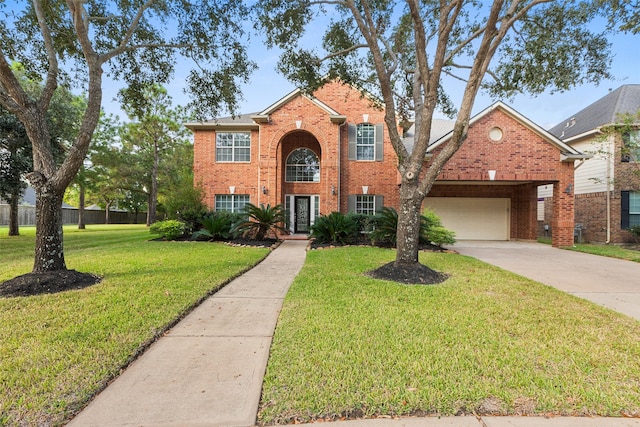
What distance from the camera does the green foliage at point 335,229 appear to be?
34.4 feet

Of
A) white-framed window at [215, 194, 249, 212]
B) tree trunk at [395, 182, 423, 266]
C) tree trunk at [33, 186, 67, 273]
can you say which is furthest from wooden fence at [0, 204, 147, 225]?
tree trunk at [395, 182, 423, 266]

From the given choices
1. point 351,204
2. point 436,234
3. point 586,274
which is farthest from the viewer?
point 351,204

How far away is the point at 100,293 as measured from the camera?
4414 millimetres

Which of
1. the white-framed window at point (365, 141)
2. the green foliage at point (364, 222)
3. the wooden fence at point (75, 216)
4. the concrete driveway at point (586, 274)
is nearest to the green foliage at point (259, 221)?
the green foliage at point (364, 222)

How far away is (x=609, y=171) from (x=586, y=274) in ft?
32.2

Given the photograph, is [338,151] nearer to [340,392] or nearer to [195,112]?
[195,112]

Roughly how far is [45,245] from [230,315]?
3.66 meters

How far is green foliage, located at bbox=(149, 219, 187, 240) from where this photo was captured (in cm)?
1176

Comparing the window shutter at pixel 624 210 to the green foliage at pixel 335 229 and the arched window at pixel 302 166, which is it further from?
the arched window at pixel 302 166

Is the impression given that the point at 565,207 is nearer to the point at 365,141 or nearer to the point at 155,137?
the point at 365,141

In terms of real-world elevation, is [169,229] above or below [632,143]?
below

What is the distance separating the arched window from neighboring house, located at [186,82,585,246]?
0.16ft

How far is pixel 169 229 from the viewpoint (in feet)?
38.6

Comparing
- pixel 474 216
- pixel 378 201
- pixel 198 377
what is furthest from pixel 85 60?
pixel 474 216
